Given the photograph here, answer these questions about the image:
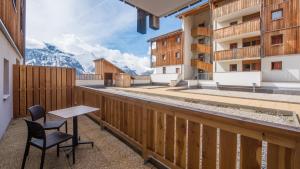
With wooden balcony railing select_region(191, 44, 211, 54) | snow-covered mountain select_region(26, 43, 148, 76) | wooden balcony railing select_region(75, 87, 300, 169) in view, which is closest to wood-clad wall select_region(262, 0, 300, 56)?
wooden balcony railing select_region(191, 44, 211, 54)

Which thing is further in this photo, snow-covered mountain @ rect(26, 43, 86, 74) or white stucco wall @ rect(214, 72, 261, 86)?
snow-covered mountain @ rect(26, 43, 86, 74)

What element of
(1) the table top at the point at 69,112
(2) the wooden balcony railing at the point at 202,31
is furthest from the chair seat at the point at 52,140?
(2) the wooden balcony railing at the point at 202,31

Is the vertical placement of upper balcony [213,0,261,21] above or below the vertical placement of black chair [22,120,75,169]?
above

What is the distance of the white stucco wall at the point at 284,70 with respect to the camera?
12055mm

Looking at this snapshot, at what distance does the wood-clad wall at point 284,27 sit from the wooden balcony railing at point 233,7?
1.01 metres

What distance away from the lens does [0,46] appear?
371 cm

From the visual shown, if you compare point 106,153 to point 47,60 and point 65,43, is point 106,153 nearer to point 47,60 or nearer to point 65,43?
point 47,60

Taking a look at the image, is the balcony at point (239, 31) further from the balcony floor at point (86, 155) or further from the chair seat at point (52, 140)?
Result: the chair seat at point (52, 140)

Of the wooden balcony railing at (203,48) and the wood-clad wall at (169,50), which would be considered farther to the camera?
the wood-clad wall at (169,50)

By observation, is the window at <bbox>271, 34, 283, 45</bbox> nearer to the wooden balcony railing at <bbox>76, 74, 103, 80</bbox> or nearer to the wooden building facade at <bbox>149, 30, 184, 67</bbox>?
the wooden building facade at <bbox>149, 30, 184, 67</bbox>

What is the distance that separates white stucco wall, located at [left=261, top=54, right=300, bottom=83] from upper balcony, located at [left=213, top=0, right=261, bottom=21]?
14.3 feet

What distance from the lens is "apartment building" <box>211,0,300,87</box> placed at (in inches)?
483

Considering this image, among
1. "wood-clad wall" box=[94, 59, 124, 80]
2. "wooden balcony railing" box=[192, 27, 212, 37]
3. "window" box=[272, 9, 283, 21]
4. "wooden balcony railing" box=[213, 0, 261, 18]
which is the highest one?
"wooden balcony railing" box=[213, 0, 261, 18]

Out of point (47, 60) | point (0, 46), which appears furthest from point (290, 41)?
point (47, 60)
